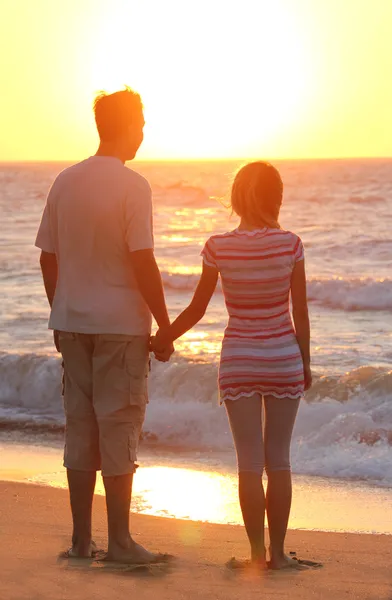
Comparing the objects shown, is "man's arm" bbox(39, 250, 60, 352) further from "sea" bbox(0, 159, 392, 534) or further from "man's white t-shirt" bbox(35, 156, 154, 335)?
"sea" bbox(0, 159, 392, 534)

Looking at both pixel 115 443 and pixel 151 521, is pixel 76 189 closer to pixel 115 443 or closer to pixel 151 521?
pixel 115 443

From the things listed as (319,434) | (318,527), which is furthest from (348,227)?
(318,527)

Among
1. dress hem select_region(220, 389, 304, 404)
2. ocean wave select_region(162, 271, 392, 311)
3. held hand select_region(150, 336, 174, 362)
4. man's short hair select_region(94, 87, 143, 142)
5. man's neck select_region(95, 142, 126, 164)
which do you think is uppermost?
man's short hair select_region(94, 87, 143, 142)

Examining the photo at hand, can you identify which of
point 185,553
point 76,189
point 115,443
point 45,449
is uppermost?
point 76,189

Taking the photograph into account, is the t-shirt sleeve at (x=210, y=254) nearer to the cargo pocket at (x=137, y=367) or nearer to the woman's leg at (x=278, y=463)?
the cargo pocket at (x=137, y=367)

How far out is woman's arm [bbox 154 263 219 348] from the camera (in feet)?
12.8

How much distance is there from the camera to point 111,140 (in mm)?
3906

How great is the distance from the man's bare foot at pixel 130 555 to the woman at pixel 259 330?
46cm

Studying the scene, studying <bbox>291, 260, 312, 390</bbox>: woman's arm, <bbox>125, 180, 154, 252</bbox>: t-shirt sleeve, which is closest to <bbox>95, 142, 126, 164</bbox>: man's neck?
<bbox>125, 180, 154, 252</bbox>: t-shirt sleeve

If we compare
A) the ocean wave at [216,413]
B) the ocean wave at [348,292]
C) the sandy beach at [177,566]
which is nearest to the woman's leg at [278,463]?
the sandy beach at [177,566]

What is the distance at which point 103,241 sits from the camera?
384 cm

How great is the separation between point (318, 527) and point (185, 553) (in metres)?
1.24

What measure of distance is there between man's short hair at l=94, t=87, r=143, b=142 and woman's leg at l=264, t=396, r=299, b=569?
119 cm

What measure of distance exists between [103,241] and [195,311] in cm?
47
